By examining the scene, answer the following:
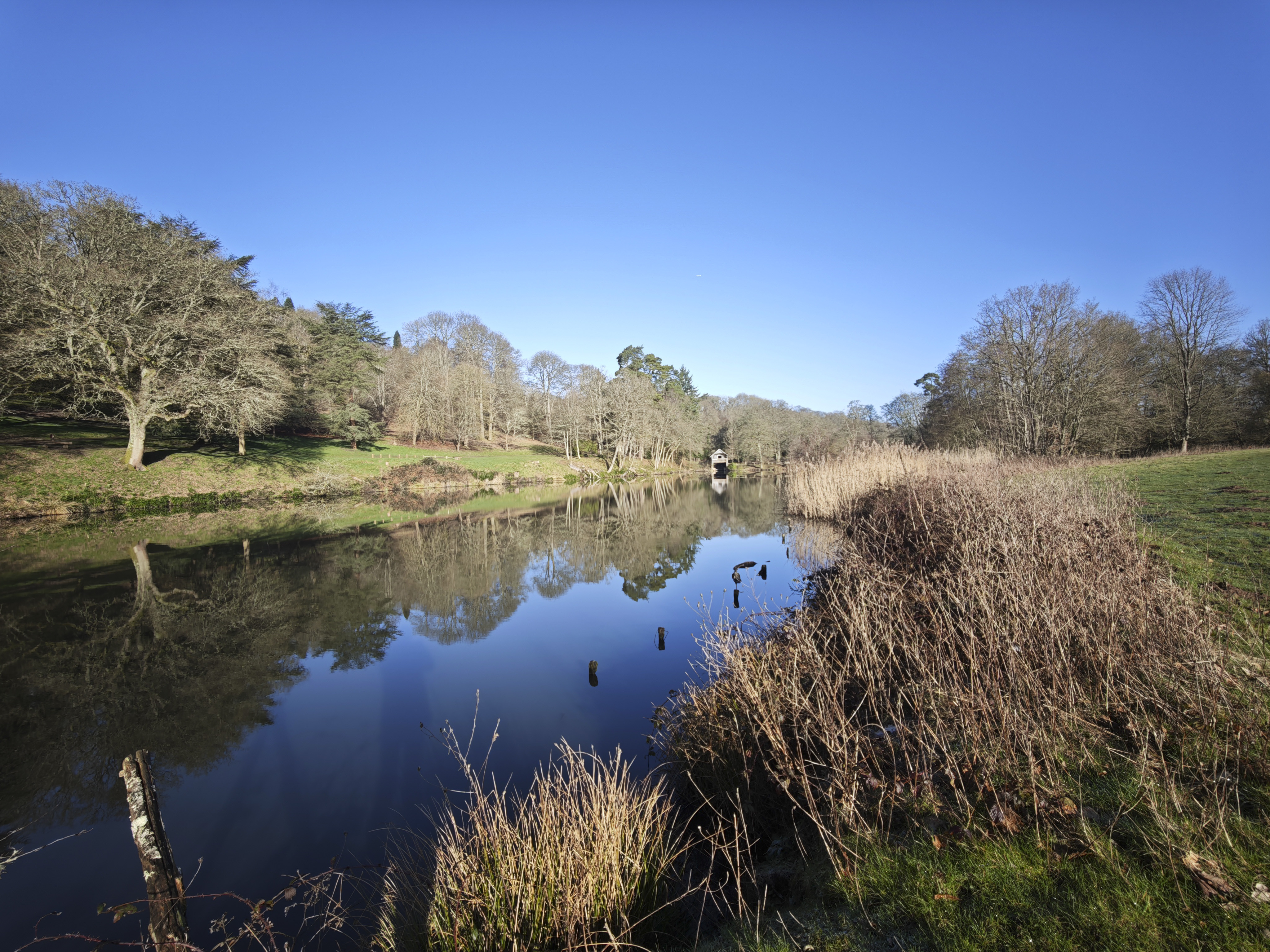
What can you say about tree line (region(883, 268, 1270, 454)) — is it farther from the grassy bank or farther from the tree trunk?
the tree trunk

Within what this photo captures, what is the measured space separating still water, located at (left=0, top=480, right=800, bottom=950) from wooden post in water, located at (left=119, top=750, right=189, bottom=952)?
4.70ft

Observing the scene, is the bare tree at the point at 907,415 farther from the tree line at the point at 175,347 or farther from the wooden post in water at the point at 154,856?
the wooden post in water at the point at 154,856

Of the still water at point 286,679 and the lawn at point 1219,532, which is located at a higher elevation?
the lawn at point 1219,532

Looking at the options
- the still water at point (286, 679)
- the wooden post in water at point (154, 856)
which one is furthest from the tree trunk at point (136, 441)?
the wooden post in water at point (154, 856)

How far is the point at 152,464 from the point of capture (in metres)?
22.8

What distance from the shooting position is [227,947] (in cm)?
325

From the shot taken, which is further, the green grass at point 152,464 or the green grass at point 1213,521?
the green grass at point 152,464

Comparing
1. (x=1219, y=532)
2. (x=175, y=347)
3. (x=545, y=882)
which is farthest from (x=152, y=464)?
(x=1219, y=532)

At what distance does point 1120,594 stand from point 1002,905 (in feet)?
11.5

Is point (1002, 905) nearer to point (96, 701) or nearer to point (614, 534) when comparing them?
point (96, 701)

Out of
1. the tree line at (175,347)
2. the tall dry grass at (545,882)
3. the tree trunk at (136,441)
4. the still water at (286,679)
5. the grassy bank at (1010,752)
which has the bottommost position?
the still water at (286,679)

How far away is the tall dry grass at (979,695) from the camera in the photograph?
3.20 meters

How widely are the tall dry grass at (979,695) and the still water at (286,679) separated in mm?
1517

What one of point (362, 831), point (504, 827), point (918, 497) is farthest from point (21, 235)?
point (918, 497)
